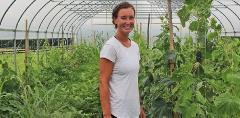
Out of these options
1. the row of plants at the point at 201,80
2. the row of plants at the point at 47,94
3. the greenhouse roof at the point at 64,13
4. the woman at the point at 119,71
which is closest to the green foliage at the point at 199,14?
the row of plants at the point at 201,80

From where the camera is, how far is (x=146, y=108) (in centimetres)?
449

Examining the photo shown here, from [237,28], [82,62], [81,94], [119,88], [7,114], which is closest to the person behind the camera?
[119,88]

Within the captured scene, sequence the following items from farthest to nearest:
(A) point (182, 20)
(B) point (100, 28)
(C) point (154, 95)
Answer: (B) point (100, 28), (C) point (154, 95), (A) point (182, 20)

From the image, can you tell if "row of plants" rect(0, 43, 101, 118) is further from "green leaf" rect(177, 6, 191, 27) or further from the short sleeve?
"green leaf" rect(177, 6, 191, 27)

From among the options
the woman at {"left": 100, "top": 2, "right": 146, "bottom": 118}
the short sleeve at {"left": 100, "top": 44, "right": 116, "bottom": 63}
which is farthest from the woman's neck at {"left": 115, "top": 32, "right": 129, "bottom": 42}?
the short sleeve at {"left": 100, "top": 44, "right": 116, "bottom": 63}

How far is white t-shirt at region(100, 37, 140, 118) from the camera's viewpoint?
2.65m

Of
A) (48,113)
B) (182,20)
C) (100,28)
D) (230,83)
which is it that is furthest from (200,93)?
(100,28)

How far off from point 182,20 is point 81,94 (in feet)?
8.91

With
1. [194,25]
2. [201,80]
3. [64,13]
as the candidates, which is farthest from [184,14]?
[64,13]

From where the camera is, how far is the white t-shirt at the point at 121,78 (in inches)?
104

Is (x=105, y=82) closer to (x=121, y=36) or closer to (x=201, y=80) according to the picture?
(x=121, y=36)

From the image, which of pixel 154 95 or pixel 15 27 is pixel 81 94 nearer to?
pixel 154 95

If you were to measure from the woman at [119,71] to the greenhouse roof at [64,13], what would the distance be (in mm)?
7514

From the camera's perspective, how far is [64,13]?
17.7 metres
